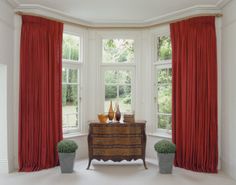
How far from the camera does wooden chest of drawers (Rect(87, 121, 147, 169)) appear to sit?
17.8 ft

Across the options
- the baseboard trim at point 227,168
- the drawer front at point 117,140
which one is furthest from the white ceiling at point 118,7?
the baseboard trim at point 227,168

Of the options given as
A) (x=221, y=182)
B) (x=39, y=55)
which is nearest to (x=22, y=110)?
(x=39, y=55)

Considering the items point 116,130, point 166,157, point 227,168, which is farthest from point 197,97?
point 116,130

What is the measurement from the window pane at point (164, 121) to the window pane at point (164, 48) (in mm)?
1224

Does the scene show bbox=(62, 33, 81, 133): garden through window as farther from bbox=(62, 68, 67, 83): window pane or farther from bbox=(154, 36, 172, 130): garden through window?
bbox=(154, 36, 172, 130): garden through window

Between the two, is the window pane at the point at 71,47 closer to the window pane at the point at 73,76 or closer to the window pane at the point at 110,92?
the window pane at the point at 73,76

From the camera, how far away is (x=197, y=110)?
17.1ft

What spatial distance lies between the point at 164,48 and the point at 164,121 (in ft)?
5.04

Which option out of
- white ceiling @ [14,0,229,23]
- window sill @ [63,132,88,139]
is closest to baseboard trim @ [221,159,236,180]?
white ceiling @ [14,0,229,23]

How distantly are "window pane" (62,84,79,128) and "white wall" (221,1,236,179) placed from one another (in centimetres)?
298

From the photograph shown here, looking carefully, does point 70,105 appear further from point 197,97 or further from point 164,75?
point 197,97

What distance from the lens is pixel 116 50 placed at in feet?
21.6

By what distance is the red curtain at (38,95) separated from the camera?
16.9ft

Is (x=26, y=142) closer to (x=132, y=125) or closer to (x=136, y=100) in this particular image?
(x=132, y=125)
